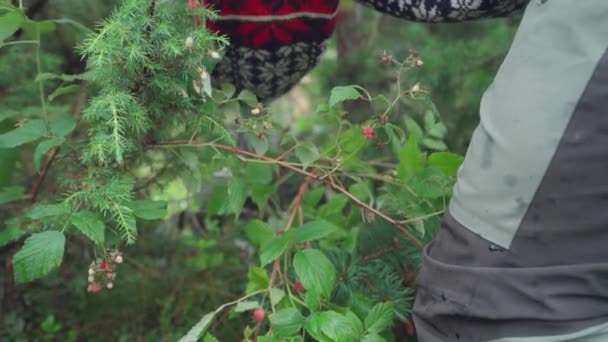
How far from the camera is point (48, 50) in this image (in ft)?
4.50

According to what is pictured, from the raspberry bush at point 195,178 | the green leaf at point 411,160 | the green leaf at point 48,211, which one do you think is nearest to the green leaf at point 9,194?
the raspberry bush at point 195,178

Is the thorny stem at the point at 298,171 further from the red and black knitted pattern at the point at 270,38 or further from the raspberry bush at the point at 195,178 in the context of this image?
the red and black knitted pattern at the point at 270,38

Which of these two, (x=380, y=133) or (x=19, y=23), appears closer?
(x=19, y=23)

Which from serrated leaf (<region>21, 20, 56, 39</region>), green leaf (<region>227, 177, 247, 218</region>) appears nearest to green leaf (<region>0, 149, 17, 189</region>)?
serrated leaf (<region>21, 20, 56, 39</region>)

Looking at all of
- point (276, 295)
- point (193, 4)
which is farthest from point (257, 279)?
point (193, 4)

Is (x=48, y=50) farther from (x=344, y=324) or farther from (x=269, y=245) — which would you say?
(x=344, y=324)

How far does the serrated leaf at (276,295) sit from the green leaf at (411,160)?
0.24 meters

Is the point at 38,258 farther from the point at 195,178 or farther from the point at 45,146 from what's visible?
the point at 195,178

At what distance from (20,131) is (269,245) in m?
0.33

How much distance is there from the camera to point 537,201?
1.91 feet

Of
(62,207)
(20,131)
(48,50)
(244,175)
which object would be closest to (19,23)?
(20,131)

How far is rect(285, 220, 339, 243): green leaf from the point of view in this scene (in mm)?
813

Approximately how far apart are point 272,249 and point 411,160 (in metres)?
0.24

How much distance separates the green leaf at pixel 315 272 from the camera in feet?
2.58
